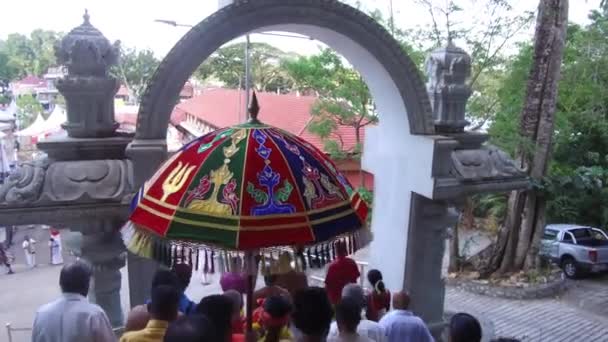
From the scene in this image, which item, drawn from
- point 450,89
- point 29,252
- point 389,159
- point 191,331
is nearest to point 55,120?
point 29,252

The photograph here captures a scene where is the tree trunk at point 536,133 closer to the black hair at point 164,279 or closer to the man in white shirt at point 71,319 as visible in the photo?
the black hair at point 164,279

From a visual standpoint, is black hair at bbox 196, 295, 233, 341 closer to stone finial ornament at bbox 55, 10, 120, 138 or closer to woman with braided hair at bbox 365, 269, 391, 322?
woman with braided hair at bbox 365, 269, 391, 322

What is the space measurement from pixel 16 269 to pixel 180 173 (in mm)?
11556

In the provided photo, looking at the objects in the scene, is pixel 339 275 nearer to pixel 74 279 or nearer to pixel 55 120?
pixel 74 279

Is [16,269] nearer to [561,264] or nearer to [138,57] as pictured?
[561,264]

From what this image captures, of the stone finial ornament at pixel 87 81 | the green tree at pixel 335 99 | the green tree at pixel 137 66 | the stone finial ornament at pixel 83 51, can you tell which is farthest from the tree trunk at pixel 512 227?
the green tree at pixel 137 66

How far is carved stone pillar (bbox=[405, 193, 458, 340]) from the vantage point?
579 centimetres

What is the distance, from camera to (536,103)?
9.66m

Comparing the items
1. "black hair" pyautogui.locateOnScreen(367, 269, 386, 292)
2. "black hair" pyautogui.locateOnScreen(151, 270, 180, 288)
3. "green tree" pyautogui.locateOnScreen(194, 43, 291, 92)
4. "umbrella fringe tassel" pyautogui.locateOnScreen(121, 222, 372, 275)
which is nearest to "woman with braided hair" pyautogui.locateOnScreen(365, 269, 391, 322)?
"black hair" pyautogui.locateOnScreen(367, 269, 386, 292)

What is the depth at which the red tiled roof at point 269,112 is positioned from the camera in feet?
50.0

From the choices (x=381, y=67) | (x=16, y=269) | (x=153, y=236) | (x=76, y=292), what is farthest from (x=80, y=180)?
(x=16, y=269)

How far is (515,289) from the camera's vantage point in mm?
10133

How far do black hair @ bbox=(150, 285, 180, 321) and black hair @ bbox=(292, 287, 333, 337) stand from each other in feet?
2.39

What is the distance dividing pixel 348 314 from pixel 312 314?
0.36 metres
